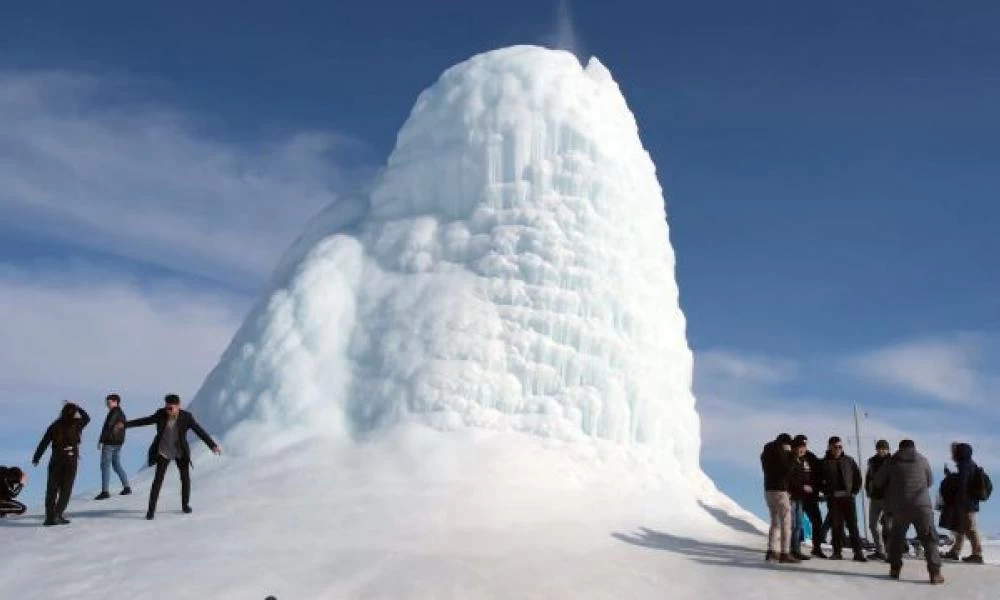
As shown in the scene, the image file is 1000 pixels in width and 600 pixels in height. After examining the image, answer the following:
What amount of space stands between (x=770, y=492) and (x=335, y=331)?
10280 mm

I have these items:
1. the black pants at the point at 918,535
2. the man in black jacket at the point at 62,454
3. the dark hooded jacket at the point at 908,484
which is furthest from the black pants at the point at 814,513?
the man in black jacket at the point at 62,454

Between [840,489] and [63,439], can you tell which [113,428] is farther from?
[840,489]

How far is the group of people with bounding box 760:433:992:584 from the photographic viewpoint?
532 inches

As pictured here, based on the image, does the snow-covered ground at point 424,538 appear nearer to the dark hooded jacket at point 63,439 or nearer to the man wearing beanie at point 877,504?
the man wearing beanie at point 877,504

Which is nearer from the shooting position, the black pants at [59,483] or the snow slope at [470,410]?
the snow slope at [470,410]

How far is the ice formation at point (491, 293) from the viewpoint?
64.5 ft

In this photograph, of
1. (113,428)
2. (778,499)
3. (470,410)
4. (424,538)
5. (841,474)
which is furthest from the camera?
(470,410)

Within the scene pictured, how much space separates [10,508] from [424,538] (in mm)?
8067

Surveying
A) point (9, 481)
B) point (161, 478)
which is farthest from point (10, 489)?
point (161, 478)

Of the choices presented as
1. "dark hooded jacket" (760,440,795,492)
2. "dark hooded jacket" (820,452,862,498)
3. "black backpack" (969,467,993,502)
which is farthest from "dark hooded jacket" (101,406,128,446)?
"black backpack" (969,467,993,502)

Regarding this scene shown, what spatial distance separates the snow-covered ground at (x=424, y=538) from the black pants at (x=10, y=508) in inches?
35.2

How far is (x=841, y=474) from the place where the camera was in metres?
15.8

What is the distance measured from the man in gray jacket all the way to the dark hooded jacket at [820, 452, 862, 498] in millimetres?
1746

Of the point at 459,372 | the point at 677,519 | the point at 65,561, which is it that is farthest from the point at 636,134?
the point at 65,561
